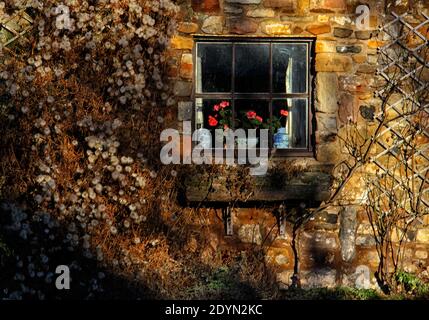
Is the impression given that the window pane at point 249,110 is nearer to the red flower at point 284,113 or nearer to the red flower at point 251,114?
the red flower at point 251,114

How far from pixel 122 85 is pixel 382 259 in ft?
9.13

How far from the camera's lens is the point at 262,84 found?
Result: 21.7ft

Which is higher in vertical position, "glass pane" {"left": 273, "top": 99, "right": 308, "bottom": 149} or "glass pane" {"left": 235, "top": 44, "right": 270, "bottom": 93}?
"glass pane" {"left": 235, "top": 44, "right": 270, "bottom": 93}

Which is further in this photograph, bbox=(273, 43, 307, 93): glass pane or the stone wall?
bbox=(273, 43, 307, 93): glass pane

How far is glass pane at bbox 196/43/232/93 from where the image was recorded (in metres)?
6.59

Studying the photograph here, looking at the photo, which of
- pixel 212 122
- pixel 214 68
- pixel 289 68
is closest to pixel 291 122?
pixel 289 68

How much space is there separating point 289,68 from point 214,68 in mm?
688

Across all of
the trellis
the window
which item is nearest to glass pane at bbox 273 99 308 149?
the window

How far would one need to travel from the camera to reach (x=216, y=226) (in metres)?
6.44

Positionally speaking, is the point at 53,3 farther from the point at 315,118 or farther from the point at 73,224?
the point at 315,118

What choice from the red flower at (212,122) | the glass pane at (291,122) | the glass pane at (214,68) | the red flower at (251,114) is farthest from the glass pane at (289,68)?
the red flower at (212,122)

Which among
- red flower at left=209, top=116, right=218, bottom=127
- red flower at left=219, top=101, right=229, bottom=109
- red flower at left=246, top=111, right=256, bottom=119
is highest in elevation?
red flower at left=219, top=101, right=229, bottom=109

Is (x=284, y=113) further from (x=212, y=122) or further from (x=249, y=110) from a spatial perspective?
(x=212, y=122)

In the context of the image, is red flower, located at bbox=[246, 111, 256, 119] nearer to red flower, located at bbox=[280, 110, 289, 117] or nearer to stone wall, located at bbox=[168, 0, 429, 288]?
red flower, located at bbox=[280, 110, 289, 117]
